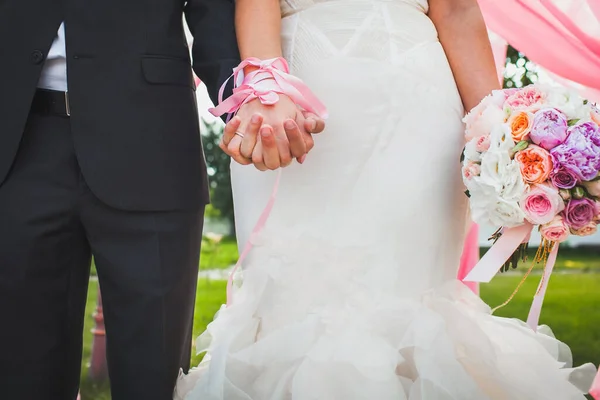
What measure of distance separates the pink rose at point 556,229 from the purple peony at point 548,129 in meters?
0.17

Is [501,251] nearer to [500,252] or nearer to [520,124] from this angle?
[500,252]

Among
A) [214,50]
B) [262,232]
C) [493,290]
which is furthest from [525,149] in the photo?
[493,290]

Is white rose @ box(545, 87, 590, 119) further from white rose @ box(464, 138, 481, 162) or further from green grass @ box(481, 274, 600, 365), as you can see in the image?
green grass @ box(481, 274, 600, 365)

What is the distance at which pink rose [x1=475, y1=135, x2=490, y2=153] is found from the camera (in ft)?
5.24

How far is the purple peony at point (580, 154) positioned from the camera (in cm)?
156

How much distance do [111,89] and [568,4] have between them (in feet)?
5.40

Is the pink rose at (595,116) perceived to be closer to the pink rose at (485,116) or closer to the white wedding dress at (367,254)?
the pink rose at (485,116)

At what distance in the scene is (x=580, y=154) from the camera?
1.56 meters

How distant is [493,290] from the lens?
27.0 ft

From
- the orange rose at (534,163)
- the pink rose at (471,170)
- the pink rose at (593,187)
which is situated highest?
the orange rose at (534,163)

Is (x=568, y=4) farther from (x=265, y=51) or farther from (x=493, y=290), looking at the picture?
(x=493, y=290)

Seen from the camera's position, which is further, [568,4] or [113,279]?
[568,4]

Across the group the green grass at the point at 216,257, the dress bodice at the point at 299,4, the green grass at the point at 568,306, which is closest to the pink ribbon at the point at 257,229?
the dress bodice at the point at 299,4

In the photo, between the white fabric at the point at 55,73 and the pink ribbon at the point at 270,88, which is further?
the white fabric at the point at 55,73
